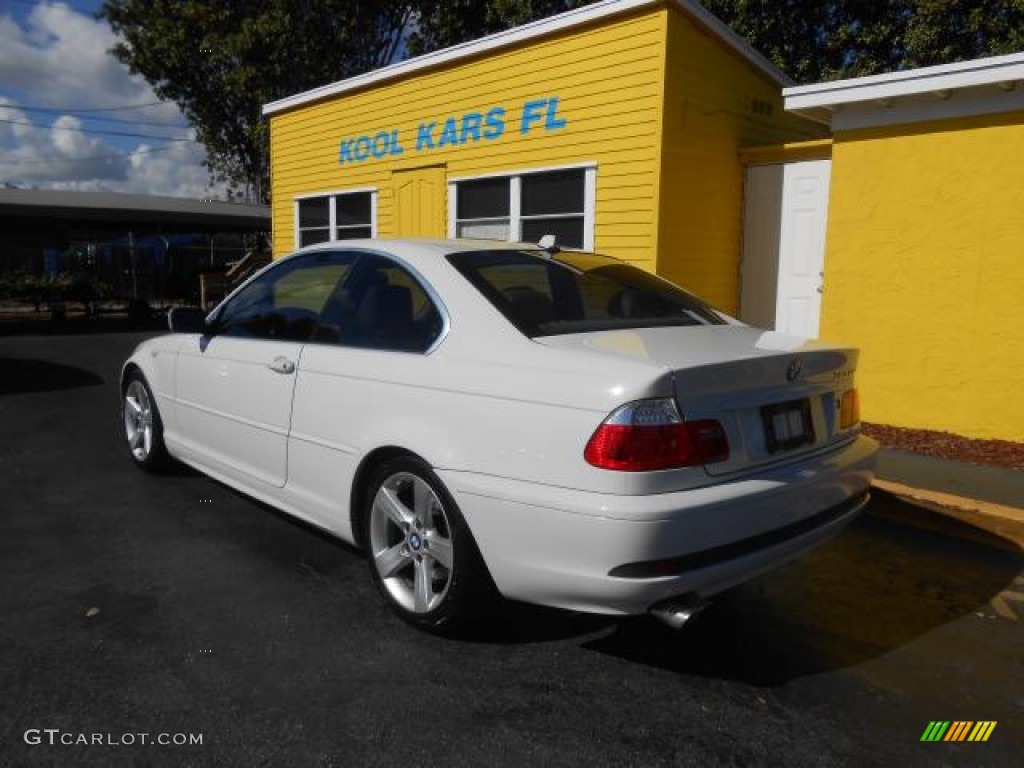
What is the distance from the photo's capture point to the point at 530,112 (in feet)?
30.2

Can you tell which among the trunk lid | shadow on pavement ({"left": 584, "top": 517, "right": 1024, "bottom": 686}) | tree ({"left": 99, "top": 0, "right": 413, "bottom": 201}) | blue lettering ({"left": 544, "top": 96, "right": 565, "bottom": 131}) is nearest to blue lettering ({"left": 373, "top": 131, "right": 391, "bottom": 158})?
blue lettering ({"left": 544, "top": 96, "right": 565, "bottom": 131})

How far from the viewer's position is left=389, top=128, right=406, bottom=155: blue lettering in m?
11.0

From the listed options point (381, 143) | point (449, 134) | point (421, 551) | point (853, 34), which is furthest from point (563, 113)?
point (853, 34)

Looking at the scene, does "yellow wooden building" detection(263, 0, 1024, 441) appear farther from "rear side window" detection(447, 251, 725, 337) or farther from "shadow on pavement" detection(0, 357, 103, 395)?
"shadow on pavement" detection(0, 357, 103, 395)

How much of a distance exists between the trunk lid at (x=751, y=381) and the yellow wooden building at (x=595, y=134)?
5104 millimetres

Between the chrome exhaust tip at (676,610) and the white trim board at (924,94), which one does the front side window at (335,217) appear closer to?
the white trim board at (924,94)

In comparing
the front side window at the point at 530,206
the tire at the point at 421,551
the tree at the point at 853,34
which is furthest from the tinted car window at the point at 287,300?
the tree at the point at 853,34

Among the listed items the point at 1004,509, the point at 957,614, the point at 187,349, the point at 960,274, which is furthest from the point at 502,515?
the point at 960,274

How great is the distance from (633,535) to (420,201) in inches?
352

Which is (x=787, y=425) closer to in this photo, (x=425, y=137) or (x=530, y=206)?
(x=530, y=206)

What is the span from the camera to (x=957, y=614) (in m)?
3.50

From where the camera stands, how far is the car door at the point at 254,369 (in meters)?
3.80

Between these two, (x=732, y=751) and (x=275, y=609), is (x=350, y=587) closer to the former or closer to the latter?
(x=275, y=609)

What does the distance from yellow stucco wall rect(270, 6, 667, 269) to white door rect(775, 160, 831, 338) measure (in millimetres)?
1514
